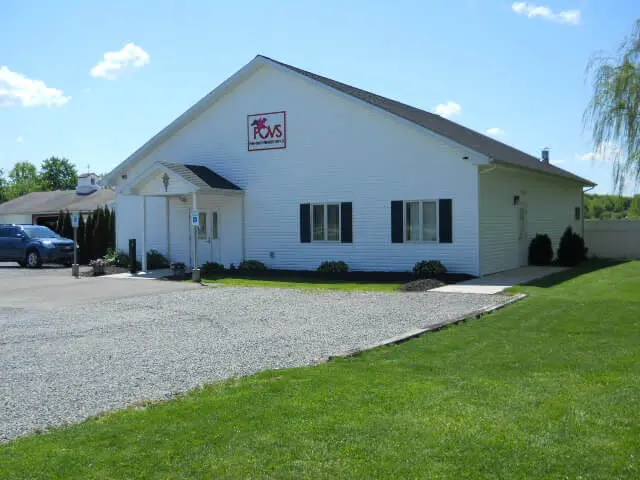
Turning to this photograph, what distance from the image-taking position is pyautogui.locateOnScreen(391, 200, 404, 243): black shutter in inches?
757

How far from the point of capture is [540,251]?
73.8 feet

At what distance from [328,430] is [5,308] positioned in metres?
10.8

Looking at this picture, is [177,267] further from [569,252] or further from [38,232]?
[569,252]

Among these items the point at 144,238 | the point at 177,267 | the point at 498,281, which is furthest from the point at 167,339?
the point at 144,238

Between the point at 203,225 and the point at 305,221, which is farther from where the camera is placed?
the point at 203,225

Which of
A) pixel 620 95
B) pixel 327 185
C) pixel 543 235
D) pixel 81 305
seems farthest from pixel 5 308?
pixel 543 235

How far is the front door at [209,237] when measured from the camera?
75.5 ft

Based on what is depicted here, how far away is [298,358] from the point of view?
8.27 meters

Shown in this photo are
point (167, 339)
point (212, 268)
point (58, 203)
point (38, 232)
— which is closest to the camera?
point (167, 339)

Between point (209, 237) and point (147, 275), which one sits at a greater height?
point (209, 237)

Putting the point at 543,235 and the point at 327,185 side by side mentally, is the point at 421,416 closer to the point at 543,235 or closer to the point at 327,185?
the point at 327,185

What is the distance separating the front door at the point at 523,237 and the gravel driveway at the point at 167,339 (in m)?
7.96

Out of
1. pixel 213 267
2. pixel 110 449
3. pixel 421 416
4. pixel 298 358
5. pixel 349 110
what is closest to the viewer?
pixel 110 449

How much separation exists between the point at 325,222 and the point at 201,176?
4376mm
